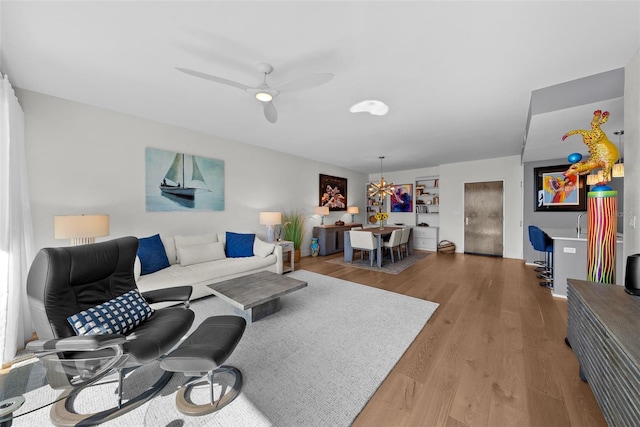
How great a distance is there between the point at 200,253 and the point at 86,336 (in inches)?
91.2

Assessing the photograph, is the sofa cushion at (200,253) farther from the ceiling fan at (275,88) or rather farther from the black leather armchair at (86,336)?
the ceiling fan at (275,88)

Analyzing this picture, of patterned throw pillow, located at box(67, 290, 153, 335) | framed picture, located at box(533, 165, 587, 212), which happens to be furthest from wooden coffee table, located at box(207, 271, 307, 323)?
framed picture, located at box(533, 165, 587, 212)

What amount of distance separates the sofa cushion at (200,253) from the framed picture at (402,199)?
5692 millimetres

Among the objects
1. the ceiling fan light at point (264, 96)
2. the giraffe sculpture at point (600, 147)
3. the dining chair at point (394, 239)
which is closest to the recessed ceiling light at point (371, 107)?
the ceiling fan light at point (264, 96)

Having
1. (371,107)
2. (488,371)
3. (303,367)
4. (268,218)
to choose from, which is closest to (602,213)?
(488,371)

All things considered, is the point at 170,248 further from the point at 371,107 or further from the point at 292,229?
the point at 371,107

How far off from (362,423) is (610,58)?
3.43 m

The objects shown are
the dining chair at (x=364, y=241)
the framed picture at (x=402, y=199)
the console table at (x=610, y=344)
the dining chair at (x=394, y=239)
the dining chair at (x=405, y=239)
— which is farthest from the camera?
the framed picture at (x=402, y=199)

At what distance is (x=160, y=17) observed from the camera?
156cm

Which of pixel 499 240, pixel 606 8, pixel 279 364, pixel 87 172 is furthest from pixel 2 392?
pixel 499 240

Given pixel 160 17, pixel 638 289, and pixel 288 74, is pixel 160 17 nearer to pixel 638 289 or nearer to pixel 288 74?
A: pixel 288 74

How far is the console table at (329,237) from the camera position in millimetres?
6086

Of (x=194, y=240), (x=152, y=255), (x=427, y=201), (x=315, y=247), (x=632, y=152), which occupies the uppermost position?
(x=632, y=152)

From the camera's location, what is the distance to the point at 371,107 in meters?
2.91
